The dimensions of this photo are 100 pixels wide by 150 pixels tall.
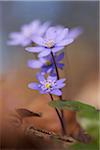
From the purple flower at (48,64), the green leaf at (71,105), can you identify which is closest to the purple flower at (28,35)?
the purple flower at (48,64)

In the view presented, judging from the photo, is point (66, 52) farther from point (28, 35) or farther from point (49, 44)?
point (49, 44)

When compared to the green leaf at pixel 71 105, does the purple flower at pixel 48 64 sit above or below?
above

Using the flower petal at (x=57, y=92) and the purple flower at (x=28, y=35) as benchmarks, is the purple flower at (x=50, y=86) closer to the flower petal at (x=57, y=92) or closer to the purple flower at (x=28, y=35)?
the flower petal at (x=57, y=92)

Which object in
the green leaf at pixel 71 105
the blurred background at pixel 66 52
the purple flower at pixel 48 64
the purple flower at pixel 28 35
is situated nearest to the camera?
the green leaf at pixel 71 105

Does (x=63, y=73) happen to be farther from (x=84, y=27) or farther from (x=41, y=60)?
(x=84, y=27)

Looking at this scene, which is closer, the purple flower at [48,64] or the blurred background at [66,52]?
the purple flower at [48,64]

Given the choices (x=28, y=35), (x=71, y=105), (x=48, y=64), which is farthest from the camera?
(x=28, y=35)

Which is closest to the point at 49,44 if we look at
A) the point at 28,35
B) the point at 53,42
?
the point at 53,42

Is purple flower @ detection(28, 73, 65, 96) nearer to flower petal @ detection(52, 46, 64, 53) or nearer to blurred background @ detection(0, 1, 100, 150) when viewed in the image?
flower petal @ detection(52, 46, 64, 53)

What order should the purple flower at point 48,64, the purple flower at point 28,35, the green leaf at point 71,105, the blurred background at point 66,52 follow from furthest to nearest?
the blurred background at point 66,52, the purple flower at point 28,35, the purple flower at point 48,64, the green leaf at point 71,105
